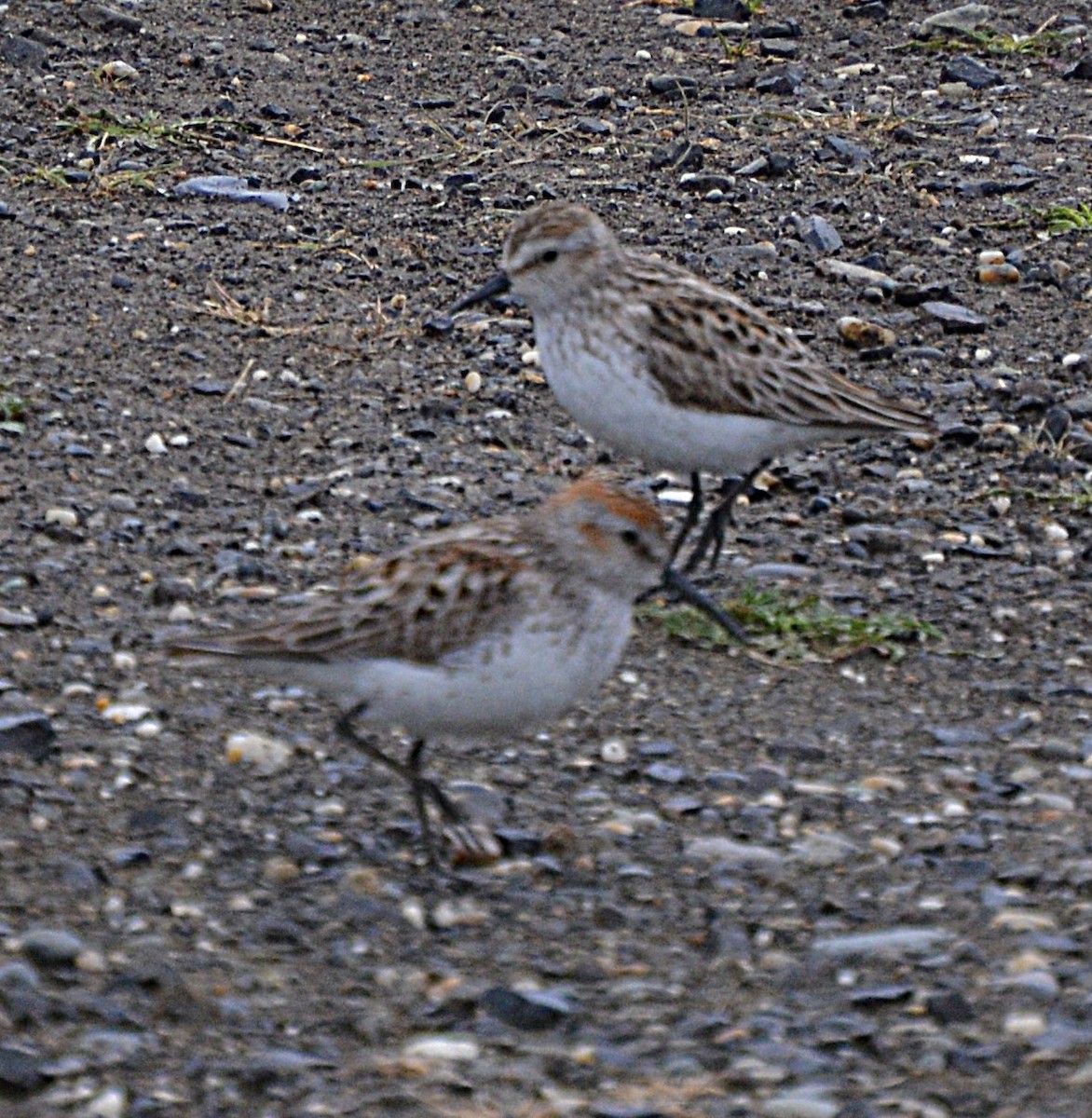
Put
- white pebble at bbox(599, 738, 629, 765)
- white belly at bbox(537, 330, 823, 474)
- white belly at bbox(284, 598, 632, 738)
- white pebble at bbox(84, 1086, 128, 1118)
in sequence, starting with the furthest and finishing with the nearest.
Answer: white belly at bbox(537, 330, 823, 474), white pebble at bbox(599, 738, 629, 765), white belly at bbox(284, 598, 632, 738), white pebble at bbox(84, 1086, 128, 1118)

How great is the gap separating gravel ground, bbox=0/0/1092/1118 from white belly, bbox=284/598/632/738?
16.7 inches

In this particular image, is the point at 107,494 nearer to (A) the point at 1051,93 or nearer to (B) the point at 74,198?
(B) the point at 74,198

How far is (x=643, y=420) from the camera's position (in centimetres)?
643

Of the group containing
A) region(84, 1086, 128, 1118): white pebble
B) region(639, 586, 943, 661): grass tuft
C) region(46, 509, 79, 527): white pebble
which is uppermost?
region(46, 509, 79, 527): white pebble

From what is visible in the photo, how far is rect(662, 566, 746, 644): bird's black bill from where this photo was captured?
20.6 feet

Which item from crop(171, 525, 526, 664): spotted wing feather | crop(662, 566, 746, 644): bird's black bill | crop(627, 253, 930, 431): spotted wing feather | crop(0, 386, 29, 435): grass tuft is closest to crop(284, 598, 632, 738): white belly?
crop(171, 525, 526, 664): spotted wing feather

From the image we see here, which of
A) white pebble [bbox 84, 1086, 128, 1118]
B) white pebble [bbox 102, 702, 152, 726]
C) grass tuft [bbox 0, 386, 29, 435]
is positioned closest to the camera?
white pebble [bbox 84, 1086, 128, 1118]

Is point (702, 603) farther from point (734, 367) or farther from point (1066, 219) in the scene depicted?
point (1066, 219)

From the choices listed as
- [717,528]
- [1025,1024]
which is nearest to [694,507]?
[717,528]

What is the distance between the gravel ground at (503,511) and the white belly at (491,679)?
423 millimetres

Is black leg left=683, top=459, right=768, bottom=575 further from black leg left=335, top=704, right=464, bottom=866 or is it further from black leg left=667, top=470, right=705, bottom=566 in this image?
black leg left=335, top=704, right=464, bottom=866

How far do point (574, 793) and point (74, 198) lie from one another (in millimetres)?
5459

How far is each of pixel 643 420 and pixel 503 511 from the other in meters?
0.99

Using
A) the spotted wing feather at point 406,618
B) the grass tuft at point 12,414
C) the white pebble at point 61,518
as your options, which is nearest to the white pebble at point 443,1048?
the spotted wing feather at point 406,618
